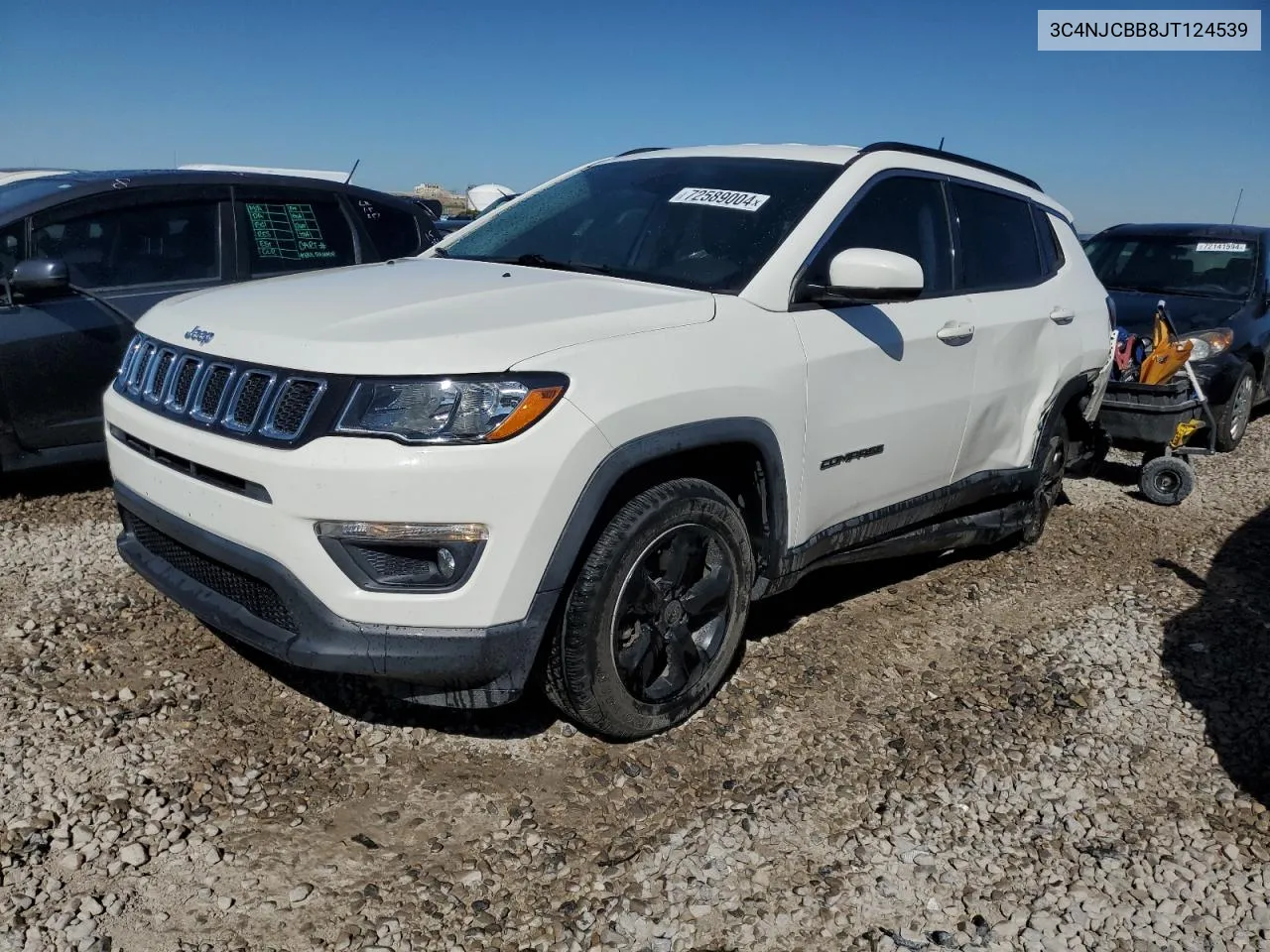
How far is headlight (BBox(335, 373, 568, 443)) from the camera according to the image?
2545 mm

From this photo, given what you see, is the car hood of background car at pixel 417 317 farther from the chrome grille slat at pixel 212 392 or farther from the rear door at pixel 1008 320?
the rear door at pixel 1008 320

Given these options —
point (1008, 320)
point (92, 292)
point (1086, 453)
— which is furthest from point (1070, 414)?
point (92, 292)

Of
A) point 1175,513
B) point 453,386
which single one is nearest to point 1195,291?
point 1175,513

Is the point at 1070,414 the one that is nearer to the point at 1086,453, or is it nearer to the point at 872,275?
the point at 1086,453

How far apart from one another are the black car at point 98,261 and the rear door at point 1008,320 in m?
2.30

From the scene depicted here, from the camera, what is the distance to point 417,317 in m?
2.79

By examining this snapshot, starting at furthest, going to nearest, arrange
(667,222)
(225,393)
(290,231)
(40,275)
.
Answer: (290,231)
(40,275)
(667,222)
(225,393)

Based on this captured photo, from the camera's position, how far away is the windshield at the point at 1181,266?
8.34 meters

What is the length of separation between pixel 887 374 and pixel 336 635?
2.03 meters

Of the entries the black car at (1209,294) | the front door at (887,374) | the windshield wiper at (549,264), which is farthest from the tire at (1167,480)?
the windshield wiper at (549,264)

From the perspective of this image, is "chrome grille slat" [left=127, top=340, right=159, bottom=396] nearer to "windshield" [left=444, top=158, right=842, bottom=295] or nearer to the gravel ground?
the gravel ground

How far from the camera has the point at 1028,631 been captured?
4305 millimetres

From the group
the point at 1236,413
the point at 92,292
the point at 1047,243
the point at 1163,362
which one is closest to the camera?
the point at 1047,243

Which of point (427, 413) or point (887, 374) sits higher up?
point (427, 413)
